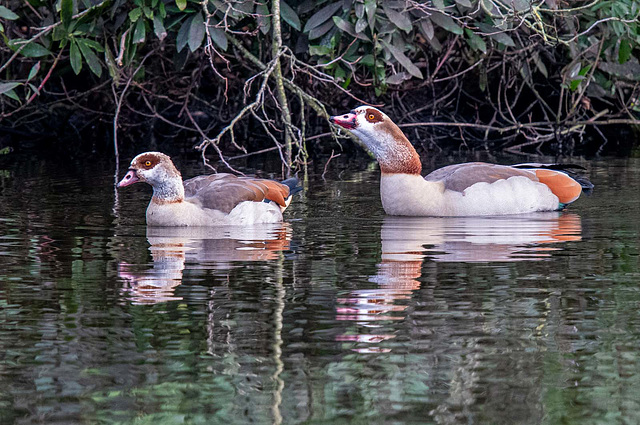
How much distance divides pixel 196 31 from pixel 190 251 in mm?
3849

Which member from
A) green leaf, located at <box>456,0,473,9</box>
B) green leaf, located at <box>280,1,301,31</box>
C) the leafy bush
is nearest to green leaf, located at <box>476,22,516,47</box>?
the leafy bush

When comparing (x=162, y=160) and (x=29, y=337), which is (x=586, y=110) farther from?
(x=29, y=337)

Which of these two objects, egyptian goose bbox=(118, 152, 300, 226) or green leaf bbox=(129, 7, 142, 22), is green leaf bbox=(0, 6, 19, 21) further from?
egyptian goose bbox=(118, 152, 300, 226)

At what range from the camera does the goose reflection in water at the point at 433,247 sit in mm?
5840

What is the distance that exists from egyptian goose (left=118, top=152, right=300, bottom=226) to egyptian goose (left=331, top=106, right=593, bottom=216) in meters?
0.95

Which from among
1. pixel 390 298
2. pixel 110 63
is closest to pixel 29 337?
pixel 390 298

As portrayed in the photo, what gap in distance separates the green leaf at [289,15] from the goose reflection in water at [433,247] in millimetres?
2854

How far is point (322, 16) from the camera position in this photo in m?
11.5

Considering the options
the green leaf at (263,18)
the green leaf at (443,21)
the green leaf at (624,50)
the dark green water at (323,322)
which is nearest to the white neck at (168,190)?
the dark green water at (323,322)

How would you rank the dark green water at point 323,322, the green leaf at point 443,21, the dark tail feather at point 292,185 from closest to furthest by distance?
the dark green water at point 323,322, the dark tail feather at point 292,185, the green leaf at point 443,21

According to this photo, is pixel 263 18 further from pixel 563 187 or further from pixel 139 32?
pixel 563 187

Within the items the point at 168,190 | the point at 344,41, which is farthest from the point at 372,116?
the point at 344,41

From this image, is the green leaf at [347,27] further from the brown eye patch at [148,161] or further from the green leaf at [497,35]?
the brown eye patch at [148,161]

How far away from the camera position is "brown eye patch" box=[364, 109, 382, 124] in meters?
9.89
